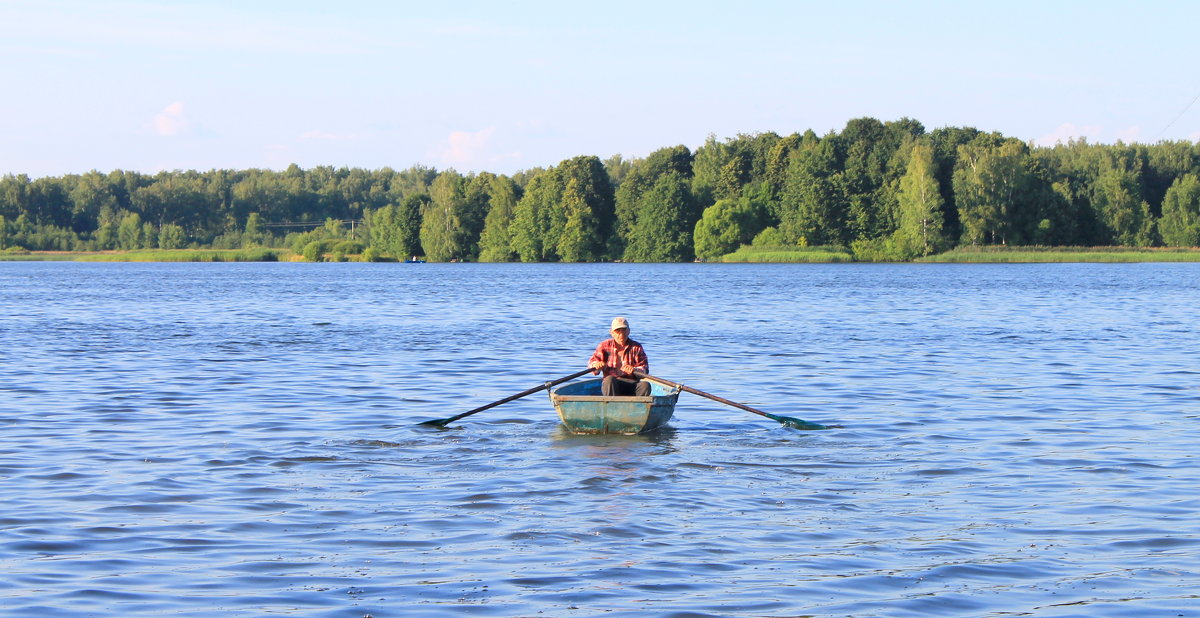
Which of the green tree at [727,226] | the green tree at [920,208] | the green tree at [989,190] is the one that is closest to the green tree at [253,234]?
the green tree at [727,226]

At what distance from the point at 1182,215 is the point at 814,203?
97.7 feet

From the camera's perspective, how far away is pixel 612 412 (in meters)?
15.7

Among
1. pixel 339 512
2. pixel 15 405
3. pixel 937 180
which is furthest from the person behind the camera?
pixel 937 180

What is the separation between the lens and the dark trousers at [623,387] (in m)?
16.3

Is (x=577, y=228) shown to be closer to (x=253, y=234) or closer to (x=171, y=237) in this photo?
(x=171, y=237)

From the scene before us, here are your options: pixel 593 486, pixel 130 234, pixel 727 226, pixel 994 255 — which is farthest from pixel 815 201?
pixel 593 486

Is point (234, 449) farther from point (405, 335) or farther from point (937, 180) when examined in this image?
point (937, 180)

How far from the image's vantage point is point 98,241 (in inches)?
6452

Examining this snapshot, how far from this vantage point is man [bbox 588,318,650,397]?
53.7 feet

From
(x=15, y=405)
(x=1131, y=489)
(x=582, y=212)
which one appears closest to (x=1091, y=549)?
(x=1131, y=489)

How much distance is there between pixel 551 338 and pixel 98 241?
473 feet

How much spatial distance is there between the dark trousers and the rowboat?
0.44m

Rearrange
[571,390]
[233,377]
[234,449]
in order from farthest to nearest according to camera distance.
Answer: [233,377], [571,390], [234,449]

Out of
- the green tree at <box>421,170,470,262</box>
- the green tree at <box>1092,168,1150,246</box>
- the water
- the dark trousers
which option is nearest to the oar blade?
the water
